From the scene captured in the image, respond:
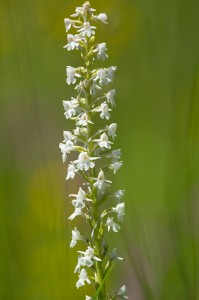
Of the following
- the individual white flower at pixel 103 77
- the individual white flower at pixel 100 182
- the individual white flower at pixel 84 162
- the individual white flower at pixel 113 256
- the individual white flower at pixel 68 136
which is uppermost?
the individual white flower at pixel 103 77

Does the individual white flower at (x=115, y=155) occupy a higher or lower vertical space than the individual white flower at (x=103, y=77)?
lower

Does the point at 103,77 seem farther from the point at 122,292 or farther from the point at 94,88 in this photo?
the point at 122,292

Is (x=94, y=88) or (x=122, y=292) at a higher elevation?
(x=94, y=88)

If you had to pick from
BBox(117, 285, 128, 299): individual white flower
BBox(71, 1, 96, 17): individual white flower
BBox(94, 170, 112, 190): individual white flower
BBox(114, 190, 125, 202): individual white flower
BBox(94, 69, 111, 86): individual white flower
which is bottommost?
BBox(117, 285, 128, 299): individual white flower

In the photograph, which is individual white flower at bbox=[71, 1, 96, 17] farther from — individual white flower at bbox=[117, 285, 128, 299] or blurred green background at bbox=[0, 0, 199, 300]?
individual white flower at bbox=[117, 285, 128, 299]

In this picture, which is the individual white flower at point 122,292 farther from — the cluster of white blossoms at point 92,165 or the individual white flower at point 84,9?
the individual white flower at point 84,9

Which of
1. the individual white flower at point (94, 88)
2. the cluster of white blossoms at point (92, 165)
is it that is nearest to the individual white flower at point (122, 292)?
the cluster of white blossoms at point (92, 165)

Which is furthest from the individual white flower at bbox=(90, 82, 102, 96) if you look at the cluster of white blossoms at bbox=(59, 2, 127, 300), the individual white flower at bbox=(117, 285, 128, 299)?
the individual white flower at bbox=(117, 285, 128, 299)

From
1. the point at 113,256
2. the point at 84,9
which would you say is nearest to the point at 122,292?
the point at 113,256
